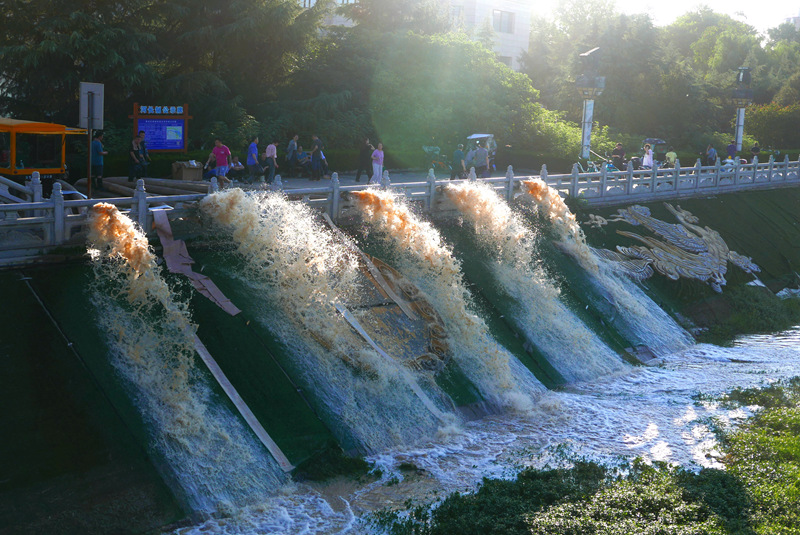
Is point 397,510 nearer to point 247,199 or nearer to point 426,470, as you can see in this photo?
point 426,470

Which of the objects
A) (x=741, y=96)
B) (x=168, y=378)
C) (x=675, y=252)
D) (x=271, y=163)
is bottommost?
(x=168, y=378)

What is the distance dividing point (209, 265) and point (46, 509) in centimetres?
605

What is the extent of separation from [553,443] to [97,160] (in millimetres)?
13048

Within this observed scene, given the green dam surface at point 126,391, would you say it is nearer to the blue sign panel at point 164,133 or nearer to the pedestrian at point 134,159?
the pedestrian at point 134,159

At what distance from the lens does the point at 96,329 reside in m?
12.2

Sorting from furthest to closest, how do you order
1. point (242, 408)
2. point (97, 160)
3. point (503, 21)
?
point (503, 21) < point (97, 160) < point (242, 408)

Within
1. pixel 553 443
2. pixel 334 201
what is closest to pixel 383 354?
pixel 553 443

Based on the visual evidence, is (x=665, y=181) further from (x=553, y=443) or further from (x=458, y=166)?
(x=553, y=443)

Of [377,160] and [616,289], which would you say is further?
[377,160]

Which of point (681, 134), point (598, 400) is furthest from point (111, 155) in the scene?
point (681, 134)

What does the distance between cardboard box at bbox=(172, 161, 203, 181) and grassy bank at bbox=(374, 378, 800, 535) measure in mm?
14612

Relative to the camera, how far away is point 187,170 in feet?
74.8

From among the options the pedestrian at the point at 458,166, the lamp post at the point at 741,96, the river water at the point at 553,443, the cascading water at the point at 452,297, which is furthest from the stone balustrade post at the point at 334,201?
the lamp post at the point at 741,96

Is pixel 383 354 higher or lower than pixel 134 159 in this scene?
lower
